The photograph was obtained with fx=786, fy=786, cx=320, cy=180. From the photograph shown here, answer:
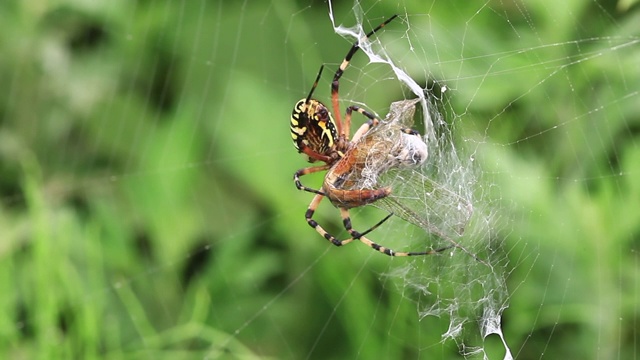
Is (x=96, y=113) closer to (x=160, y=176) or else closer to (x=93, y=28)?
(x=93, y=28)

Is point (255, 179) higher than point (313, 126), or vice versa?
point (313, 126)

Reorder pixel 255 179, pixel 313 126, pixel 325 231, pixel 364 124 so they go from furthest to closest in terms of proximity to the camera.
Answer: pixel 255 179 < pixel 325 231 < pixel 364 124 < pixel 313 126

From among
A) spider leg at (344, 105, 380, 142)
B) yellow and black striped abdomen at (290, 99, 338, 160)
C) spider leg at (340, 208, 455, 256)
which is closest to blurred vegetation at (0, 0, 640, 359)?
spider leg at (340, 208, 455, 256)

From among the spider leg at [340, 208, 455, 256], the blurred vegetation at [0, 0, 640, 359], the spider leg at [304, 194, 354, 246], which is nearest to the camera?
the blurred vegetation at [0, 0, 640, 359]

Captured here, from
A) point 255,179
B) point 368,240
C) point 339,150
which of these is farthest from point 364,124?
point 255,179

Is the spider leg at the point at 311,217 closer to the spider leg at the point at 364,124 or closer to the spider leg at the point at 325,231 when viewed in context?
the spider leg at the point at 325,231

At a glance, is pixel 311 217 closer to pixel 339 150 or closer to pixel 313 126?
pixel 339 150

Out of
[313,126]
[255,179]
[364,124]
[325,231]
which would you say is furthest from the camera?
[255,179]

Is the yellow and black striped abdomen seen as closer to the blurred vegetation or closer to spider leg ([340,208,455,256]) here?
spider leg ([340,208,455,256])
